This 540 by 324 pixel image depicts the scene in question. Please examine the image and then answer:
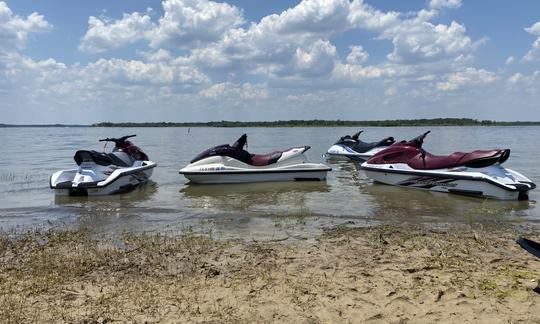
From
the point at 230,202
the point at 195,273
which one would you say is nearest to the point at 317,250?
the point at 195,273

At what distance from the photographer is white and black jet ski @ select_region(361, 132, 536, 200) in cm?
1008

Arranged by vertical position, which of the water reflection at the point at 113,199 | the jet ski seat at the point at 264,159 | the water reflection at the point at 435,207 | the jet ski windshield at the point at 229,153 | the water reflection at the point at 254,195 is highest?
the jet ski windshield at the point at 229,153

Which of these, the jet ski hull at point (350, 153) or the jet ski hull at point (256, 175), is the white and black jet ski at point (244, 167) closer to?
the jet ski hull at point (256, 175)

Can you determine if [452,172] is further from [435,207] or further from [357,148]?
[357,148]

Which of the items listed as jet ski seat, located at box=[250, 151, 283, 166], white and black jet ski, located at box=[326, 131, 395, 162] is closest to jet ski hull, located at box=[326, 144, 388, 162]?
white and black jet ski, located at box=[326, 131, 395, 162]

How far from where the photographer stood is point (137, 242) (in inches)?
235

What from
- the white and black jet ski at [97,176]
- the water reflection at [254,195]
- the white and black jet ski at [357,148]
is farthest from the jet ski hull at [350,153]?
the white and black jet ski at [97,176]

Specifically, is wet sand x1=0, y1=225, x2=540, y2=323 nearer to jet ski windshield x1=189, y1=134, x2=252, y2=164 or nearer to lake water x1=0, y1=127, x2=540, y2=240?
lake water x1=0, y1=127, x2=540, y2=240

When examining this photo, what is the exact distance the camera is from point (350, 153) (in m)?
19.8

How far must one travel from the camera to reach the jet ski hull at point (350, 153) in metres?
18.8

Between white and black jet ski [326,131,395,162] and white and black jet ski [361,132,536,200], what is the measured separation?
218 inches

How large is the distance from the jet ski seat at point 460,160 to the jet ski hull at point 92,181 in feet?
24.3

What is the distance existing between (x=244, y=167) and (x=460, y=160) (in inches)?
222

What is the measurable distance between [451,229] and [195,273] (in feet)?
13.5
